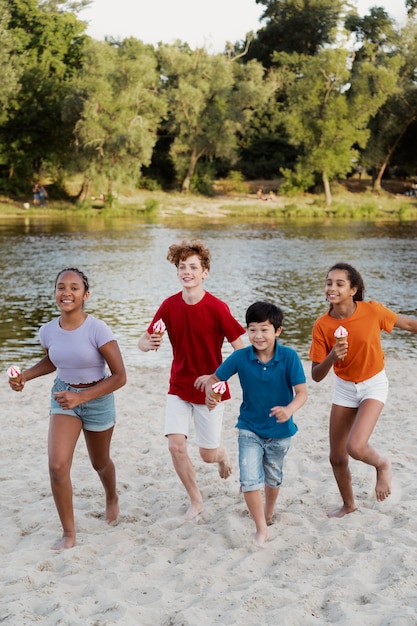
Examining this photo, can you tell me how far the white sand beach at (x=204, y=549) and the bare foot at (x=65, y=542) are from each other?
85 millimetres

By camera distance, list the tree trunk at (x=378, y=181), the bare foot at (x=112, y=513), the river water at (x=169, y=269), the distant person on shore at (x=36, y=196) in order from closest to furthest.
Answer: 1. the bare foot at (x=112, y=513)
2. the river water at (x=169, y=269)
3. the distant person on shore at (x=36, y=196)
4. the tree trunk at (x=378, y=181)

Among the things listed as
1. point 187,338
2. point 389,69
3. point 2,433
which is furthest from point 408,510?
point 389,69

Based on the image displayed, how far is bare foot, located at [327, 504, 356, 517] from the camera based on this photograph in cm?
574

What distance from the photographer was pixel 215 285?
21562mm

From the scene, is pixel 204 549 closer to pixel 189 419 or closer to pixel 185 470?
pixel 185 470

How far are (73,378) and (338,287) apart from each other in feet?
6.24

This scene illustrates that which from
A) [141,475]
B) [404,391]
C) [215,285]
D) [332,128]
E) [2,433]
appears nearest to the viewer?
[141,475]

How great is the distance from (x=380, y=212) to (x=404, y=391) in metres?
47.0

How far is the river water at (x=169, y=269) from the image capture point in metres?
15.4

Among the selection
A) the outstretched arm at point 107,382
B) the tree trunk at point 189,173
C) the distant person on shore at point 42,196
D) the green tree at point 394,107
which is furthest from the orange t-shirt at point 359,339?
the green tree at point 394,107

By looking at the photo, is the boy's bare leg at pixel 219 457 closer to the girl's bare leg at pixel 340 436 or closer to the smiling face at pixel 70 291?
the girl's bare leg at pixel 340 436

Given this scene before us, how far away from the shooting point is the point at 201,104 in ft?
176

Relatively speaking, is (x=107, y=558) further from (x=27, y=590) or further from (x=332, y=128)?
(x=332, y=128)

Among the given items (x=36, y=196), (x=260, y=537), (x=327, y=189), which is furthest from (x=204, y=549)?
(x=327, y=189)
